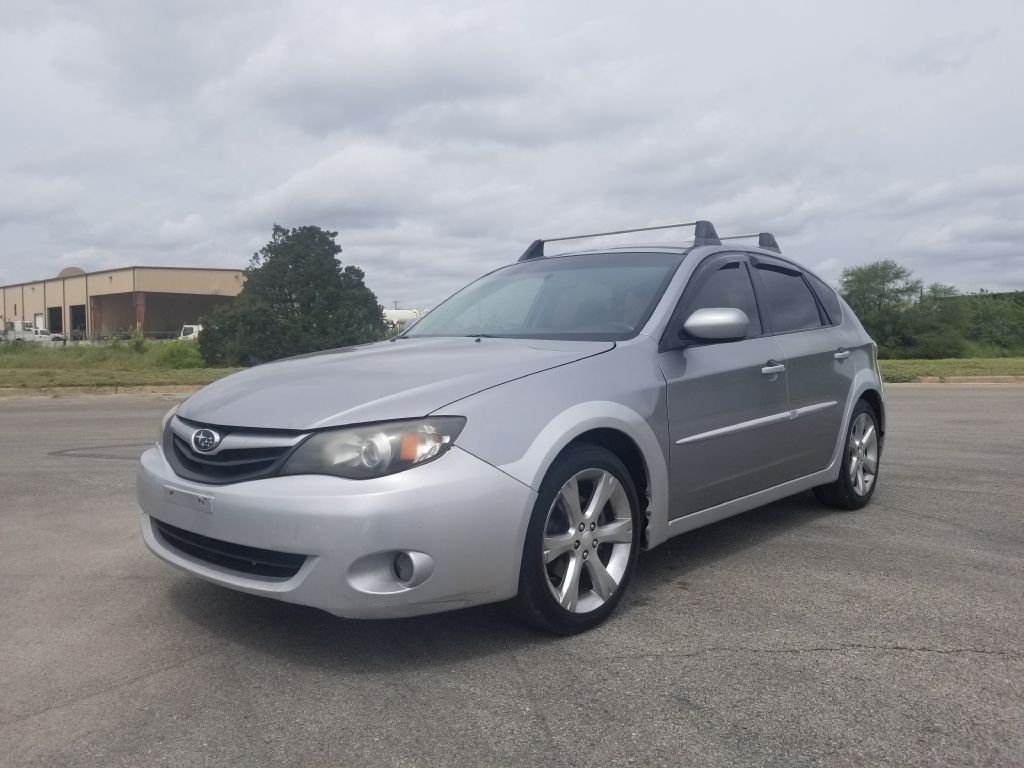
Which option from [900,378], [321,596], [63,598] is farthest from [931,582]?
[900,378]

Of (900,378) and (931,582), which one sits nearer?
(931,582)

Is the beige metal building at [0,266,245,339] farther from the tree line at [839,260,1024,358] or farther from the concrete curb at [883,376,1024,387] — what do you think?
the concrete curb at [883,376,1024,387]

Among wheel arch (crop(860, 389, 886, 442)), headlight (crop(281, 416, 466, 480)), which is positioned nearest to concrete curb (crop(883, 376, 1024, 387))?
wheel arch (crop(860, 389, 886, 442))

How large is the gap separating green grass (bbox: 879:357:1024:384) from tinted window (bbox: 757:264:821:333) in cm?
1377

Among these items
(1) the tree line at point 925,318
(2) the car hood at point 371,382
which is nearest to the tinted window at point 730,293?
(2) the car hood at point 371,382

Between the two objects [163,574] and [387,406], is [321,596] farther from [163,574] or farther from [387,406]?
[163,574]

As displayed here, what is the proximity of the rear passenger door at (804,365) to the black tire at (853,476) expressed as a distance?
26cm

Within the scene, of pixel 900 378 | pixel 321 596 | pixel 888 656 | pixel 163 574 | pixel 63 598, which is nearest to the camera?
pixel 321 596

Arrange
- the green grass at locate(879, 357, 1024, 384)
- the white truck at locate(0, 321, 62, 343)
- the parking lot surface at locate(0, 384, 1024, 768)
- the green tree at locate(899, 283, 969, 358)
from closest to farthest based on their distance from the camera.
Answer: the parking lot surface at locate(0, 384, 1024, 768) → the green grass at locate(879, 357, 1024, 384) → the green tree at locate(899, 283, 969, 358) → the white truck at locate(0, 321, 62, 343)

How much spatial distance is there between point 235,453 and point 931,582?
3.15 metres

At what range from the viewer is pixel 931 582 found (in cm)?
424

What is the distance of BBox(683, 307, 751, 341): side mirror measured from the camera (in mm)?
4086

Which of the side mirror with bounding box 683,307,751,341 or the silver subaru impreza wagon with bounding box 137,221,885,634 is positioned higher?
the side mirror with bounding box 683,307,751,341

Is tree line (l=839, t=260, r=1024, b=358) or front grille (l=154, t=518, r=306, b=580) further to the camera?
tree line (l=839, t=260, r=1024, b=358)
